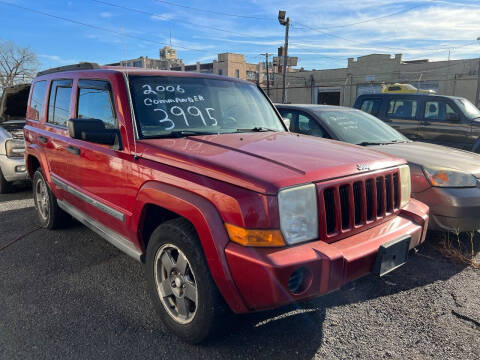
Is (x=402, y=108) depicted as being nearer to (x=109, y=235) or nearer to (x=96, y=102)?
(x=96, y=102)

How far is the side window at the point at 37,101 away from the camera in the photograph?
4285mm

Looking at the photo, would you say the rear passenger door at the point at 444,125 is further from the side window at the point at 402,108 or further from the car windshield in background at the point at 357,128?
the car windshield in background at the point at 357,128

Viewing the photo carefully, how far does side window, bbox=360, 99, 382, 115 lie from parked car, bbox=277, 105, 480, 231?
3.05 m

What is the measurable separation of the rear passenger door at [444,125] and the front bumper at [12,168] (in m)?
7.97

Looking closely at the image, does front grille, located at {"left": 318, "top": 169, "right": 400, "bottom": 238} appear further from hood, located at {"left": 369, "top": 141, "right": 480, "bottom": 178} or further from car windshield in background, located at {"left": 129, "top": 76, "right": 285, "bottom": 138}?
hood, located at {"left": 369, "top": 141, "right": 480, "bottom": 178}

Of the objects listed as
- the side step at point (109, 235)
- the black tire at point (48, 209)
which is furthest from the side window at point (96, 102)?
the black tire at point (48, 209)

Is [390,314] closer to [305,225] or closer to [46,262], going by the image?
[305,225]

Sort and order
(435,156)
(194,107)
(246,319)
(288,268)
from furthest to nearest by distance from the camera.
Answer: (435,156) < (194,107) < (246,319) < (288,268)

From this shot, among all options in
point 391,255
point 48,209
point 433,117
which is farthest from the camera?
point 433,117

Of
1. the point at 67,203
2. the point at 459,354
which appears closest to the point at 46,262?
the point at 67,203

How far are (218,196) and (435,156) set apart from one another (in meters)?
3.31

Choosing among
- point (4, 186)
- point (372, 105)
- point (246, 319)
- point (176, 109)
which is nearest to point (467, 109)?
point (372, 105)

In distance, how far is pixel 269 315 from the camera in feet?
8.82

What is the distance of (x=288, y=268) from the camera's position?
1.83 meters
